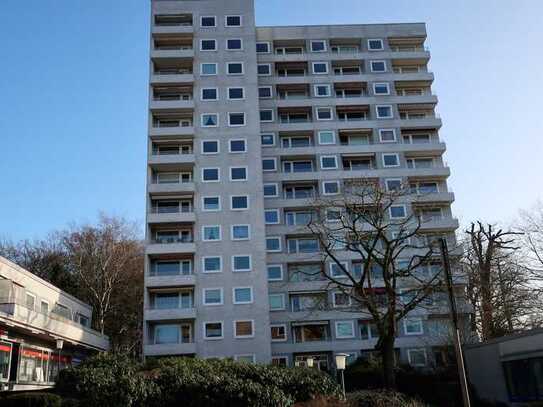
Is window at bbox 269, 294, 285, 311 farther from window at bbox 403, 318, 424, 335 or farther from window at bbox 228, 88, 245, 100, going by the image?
window at bbox 228, 88, 245, 100

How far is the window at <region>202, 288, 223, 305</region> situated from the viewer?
166 ft

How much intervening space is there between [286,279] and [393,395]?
28.7 meters

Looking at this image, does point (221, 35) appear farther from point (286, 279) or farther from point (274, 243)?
point (286, 279)

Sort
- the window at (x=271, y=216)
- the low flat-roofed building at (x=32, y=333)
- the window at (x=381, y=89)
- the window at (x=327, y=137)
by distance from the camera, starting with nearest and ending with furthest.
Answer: the low flat-roofed building at (x=32, y=333) → the window at (x=271, y=216) → the window at (x=327, y=137) → the window at (x=381, y=89)

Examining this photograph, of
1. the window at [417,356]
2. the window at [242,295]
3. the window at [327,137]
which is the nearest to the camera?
the window at [242,295]

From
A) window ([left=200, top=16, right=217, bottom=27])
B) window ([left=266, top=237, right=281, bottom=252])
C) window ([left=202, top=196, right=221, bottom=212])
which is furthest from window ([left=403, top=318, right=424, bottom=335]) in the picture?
window ([left=200, top=16, right=217, bottom=27])

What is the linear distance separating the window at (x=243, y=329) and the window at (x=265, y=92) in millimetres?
25376

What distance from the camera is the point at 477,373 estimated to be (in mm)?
36656

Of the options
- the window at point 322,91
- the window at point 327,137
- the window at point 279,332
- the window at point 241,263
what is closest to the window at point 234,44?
the window at point 322,91

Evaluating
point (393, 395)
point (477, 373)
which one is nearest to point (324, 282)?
point (477, 373)

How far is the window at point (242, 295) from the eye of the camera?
5066 centimetres

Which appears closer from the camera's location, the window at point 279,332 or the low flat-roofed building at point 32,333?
the low flat-roofed building at point 32,333

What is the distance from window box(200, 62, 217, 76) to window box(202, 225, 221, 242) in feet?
56.2

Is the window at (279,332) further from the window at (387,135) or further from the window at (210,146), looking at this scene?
the window at (387,135)
